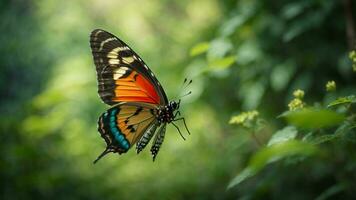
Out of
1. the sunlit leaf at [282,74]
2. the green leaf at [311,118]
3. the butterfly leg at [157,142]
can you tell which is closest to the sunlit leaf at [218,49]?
the butterfly leg at [157,142]

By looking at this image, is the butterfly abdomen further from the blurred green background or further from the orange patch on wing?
the blurred green background

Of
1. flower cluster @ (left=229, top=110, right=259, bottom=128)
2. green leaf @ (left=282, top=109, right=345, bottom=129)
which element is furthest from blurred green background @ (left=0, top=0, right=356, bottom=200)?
green leaf @ (left=282, top=109, right=345, bottom=129)

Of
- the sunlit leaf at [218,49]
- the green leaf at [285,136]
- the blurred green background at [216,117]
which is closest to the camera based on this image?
the green leaf at [285,136]

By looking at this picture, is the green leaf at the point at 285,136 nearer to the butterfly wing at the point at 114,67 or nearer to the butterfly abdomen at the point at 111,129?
the butterfly wing at the point at 114,67

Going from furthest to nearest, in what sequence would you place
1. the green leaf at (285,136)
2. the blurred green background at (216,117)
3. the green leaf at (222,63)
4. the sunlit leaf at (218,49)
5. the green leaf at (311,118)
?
the blurred green background at (216,117) < the sunlit leaf at (218,49) < the green leaf at (222,63) < the green leaf at (285,136) < the green leaf at (311,118)

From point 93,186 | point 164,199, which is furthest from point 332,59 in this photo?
point 93,186

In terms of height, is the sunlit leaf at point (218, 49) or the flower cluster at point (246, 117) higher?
the sunlit leaf at point (218, 49)

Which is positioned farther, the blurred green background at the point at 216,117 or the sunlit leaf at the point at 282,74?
the sunlit leaf at the point at 282,74
